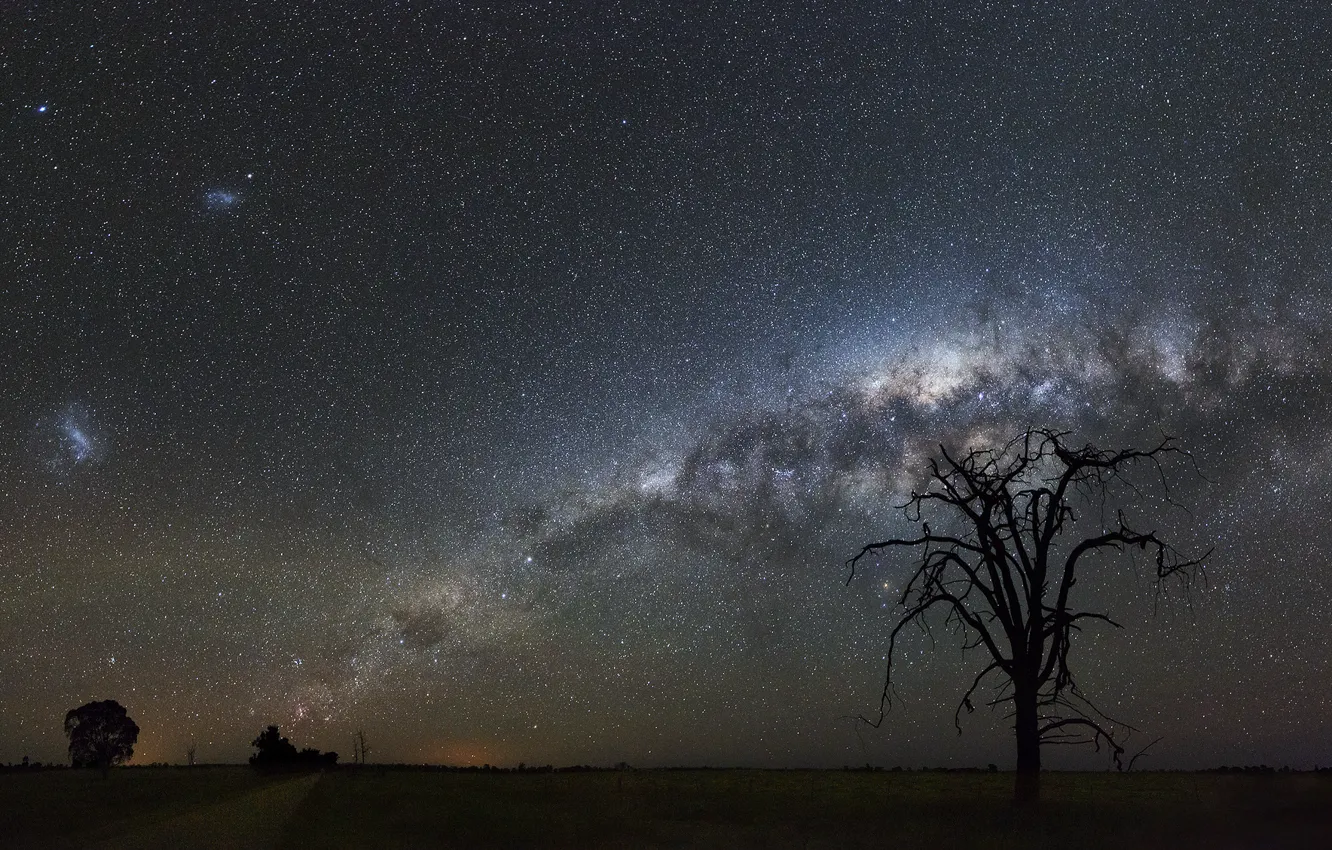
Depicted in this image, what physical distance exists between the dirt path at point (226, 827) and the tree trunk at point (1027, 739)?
1753 centimetres

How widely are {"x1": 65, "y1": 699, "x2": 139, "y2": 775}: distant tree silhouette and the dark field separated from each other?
47123mm

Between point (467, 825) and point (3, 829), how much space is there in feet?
41.2

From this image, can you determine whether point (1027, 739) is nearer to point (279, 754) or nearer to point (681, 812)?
point (681, 812)

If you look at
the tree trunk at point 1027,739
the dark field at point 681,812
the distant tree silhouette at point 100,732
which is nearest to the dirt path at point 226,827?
the dark field at point 681,812

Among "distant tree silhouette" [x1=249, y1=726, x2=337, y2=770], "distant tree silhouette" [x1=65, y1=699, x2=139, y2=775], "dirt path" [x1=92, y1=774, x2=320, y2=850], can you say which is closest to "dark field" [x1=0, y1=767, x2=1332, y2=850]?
"dirt path" [x1=92, y1=774, x2=320, y2=850]

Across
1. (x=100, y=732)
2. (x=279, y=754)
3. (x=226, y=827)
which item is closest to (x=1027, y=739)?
(x=226, y=827)

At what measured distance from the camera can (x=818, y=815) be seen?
25.8 meters

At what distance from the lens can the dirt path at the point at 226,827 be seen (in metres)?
24.4

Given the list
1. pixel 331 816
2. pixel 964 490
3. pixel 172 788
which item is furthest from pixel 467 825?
pixel 172 788

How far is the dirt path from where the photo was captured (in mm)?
24406

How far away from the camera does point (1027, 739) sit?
25016mm

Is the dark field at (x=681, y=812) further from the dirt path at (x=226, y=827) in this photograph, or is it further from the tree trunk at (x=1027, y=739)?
the tree trunk at (x=1027, y=739)

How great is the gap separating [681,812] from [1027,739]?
29.3ft

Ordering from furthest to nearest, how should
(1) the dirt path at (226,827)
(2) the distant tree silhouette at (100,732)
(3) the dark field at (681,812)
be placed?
(2) the distant tree silhouette at (100,732) → (1) the dirt path at (226,827) → (3) the dark field at (681,812)
